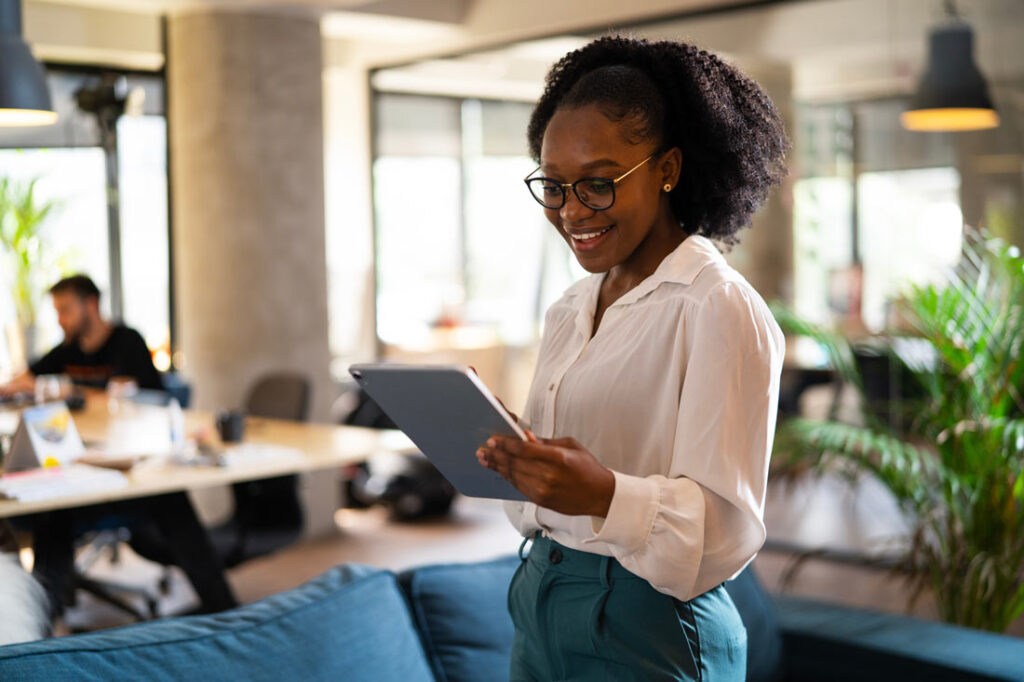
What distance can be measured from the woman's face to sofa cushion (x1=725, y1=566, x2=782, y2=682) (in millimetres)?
1387

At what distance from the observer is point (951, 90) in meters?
4.97

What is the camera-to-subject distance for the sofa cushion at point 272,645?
1708 mm

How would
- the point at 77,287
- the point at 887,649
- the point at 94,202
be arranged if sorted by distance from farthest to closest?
the point at 94,202 → the point at 77,287 → the point at 887,649

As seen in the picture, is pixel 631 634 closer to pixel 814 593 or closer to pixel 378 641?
pixel 378 641

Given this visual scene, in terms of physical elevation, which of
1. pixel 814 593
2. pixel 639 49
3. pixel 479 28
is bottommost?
pixel 814 593

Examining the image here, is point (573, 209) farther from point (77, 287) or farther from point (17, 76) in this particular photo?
point (77, 287)

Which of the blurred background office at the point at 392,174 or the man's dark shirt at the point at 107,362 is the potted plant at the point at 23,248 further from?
the man's dark shirt at the point at 107,362

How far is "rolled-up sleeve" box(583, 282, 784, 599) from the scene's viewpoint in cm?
132

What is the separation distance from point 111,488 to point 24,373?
236 cm

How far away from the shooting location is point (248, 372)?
20.5 feet

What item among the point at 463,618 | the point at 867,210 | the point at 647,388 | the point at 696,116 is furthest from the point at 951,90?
the point at 647,388

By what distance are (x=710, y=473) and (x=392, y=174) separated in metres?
6.78

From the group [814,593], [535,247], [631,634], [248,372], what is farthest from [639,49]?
[535,247]

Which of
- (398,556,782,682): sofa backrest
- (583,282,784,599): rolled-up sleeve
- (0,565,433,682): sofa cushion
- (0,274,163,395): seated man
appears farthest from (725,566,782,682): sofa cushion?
(0,274,163,395): seated man
